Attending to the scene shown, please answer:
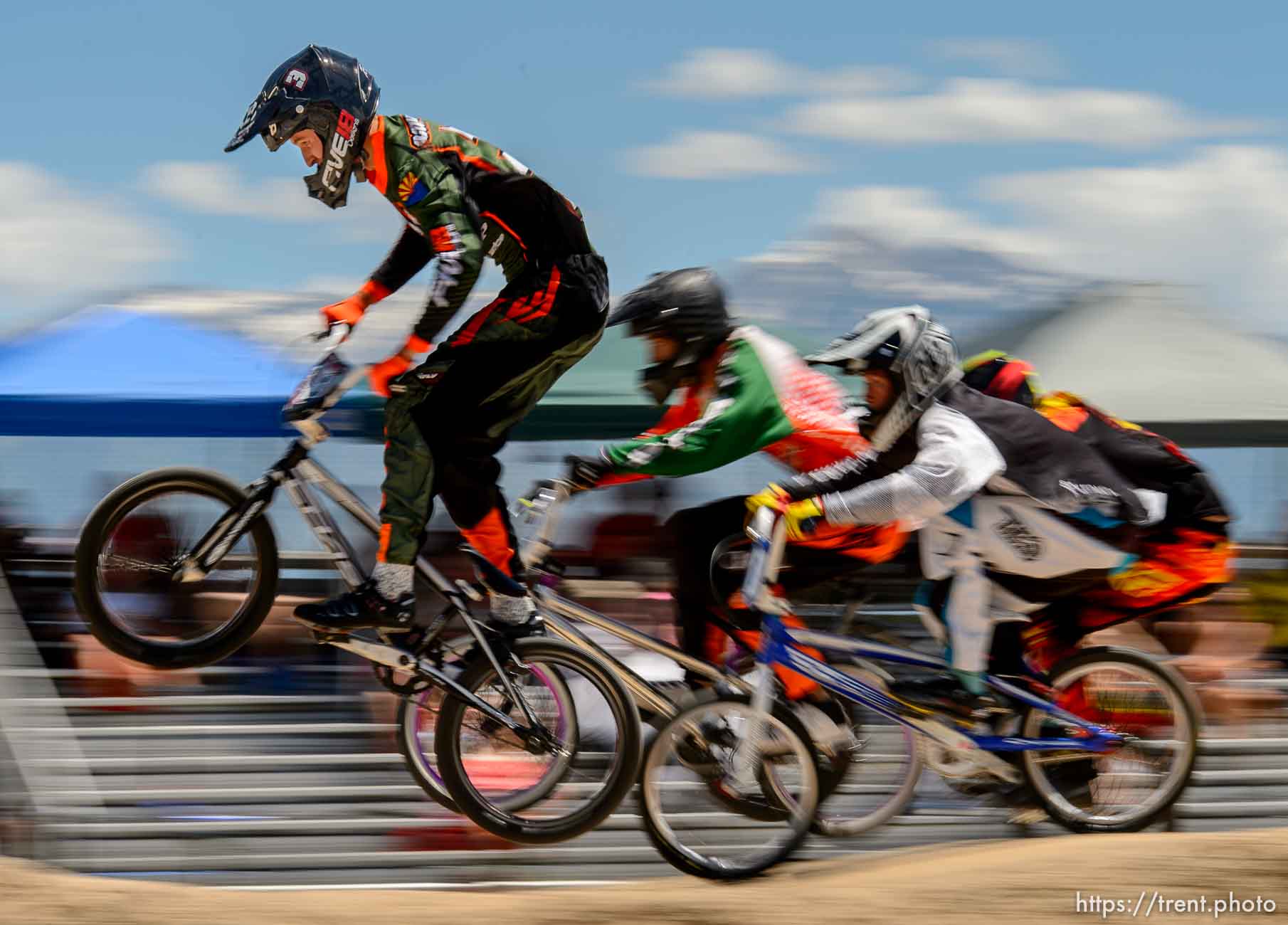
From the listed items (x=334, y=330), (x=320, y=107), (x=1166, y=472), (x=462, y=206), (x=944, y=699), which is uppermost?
(x=320, y=107)

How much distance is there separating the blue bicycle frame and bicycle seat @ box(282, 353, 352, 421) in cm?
157

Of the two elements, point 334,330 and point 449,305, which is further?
point 334,330

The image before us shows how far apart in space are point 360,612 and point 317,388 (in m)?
0.79

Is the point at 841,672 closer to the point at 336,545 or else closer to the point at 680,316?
the point at 680,316

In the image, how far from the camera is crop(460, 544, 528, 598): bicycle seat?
5.23 metres

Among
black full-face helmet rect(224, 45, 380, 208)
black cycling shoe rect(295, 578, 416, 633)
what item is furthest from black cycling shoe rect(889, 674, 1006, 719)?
black full-face helmet rect(224, 45, 380, 208)

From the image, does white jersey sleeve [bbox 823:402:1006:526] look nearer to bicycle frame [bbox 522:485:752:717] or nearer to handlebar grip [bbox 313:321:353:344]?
bicycle frame [bbox 522:485:752:717]

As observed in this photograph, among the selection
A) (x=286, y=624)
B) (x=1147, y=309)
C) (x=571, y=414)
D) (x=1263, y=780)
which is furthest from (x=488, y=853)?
(x=1147, y=309)

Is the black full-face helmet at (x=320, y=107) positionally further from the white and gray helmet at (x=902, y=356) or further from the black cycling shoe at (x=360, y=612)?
the white and gray helmet at (x=902, y=356)

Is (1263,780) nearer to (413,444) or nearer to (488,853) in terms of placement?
(488,853)

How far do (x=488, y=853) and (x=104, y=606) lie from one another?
219 cm

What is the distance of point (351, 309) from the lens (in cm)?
542

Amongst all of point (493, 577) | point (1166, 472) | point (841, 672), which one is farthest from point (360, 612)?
point (1166, 472)

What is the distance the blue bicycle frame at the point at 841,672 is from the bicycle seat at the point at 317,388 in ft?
5.15
